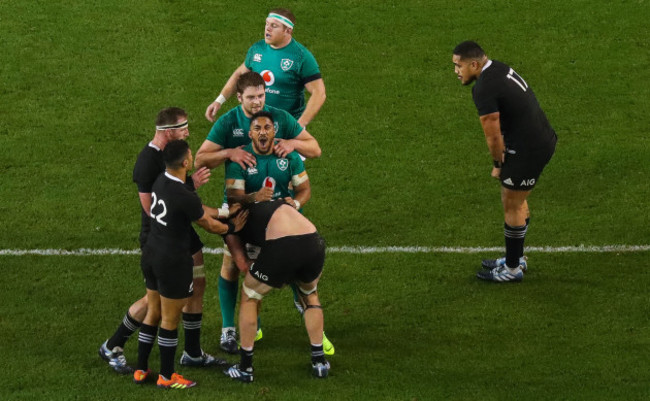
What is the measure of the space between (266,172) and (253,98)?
2.06 feet

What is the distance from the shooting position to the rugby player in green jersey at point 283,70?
1152 centimetres

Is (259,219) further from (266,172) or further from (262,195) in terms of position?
(266,172)

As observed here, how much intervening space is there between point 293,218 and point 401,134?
5.62 metres

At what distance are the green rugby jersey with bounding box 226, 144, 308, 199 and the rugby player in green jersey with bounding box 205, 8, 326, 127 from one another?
1780 millimetres

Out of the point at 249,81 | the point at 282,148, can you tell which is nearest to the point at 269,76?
the point at 249,81

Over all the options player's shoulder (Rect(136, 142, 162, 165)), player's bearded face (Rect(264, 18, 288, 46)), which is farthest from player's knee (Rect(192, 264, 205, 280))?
player's bearded face (Rect(264, 18, 288, 46))

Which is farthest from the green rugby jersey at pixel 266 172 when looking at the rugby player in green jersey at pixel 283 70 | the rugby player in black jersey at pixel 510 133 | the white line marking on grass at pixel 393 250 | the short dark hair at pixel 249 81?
the white line marking on grass at pixel 393 250

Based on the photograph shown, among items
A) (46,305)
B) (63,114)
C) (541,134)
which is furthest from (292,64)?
(63,114)

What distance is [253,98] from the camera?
9.65 metres

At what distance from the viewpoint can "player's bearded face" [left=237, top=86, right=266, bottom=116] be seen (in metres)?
9.64

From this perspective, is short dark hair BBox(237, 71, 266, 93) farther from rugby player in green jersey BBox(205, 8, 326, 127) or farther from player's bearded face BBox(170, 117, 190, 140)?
rugby player in green jersey BBox(205, 8, 326, 127)

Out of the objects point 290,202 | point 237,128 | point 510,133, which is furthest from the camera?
point 510,133

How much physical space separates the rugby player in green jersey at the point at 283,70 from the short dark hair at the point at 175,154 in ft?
8.68

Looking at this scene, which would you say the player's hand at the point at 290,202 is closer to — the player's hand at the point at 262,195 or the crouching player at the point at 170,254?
the player's hand at the point at 262,195
